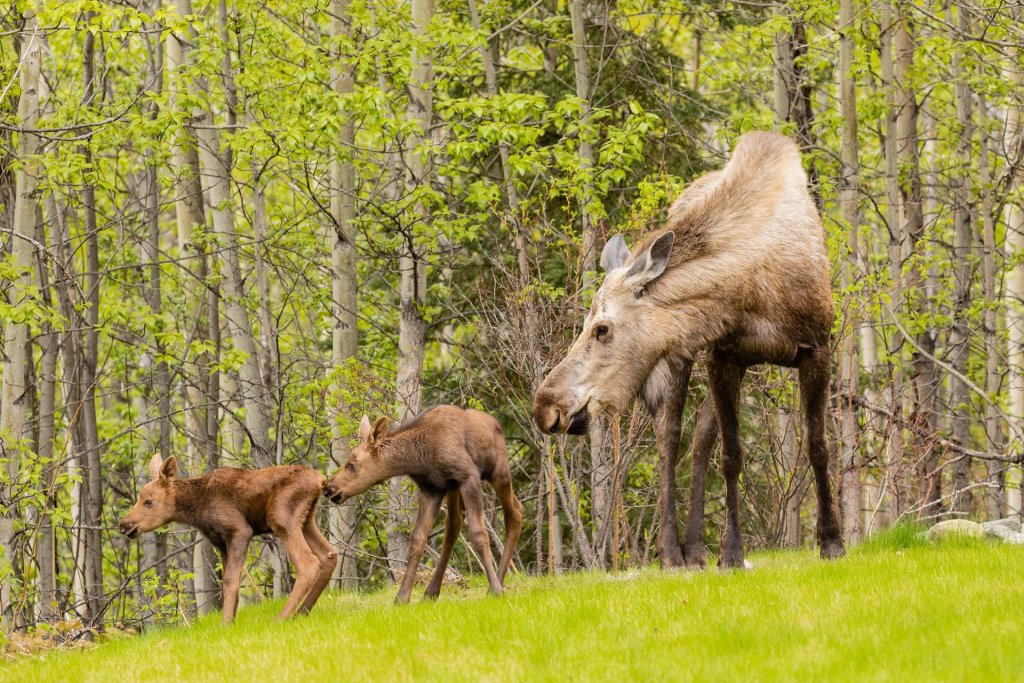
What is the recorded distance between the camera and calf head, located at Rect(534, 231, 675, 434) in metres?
8.59

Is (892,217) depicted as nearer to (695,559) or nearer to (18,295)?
(695,559)

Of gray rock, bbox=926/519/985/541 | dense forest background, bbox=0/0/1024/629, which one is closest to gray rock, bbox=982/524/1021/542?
Result: gray rock, bbox=926/519/985/541

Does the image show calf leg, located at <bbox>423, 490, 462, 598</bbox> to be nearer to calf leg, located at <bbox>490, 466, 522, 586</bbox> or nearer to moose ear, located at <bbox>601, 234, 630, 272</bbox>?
calf leg, located at <bbox>490, 466, 522, 586</bbox>

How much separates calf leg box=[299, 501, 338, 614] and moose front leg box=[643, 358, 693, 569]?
259 cm

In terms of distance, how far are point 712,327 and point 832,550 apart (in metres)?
2.14

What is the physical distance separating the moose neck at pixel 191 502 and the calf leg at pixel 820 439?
4757 millimetres

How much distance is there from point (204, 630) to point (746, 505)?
11.5 m

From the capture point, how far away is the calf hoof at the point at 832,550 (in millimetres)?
9617

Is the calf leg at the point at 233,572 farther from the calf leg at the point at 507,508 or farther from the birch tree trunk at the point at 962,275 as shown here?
the birch tree trunk at the point at 962,275

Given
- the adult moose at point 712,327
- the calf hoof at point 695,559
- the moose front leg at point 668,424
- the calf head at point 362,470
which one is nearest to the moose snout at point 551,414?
the adult moose at point 712,327

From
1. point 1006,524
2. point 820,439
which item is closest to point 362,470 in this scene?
point 820,439

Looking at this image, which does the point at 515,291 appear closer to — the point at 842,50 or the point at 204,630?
the point at 204,630

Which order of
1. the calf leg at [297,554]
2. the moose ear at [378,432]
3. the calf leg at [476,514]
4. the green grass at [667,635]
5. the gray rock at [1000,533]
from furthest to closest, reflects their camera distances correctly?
the gray rock at [1000,533], the calf leg at [297,554], the moose ear at [378,432], the calf leg at [476,514], the green grass at [667,635]

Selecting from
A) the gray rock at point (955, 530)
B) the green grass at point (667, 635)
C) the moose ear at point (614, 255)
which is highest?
the moose ear at point (614, 255)
